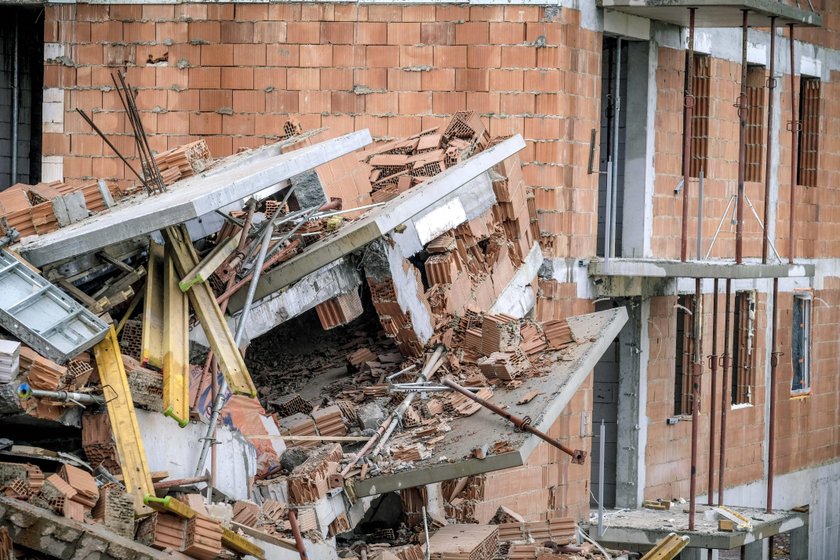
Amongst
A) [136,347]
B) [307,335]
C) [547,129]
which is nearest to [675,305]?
[547,129]

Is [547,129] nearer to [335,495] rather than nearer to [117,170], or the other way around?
[117,170]

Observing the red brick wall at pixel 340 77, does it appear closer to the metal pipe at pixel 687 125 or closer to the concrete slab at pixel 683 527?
the metal pipe at pixel 687 125

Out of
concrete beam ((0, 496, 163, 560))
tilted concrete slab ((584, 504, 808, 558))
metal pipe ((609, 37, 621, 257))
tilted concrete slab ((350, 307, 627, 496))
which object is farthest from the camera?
metal pipe ((609, 37, 621, 257))

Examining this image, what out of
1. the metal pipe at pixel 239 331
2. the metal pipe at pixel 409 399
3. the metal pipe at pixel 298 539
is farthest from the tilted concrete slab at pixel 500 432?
the metal pipe at pixel 239 331

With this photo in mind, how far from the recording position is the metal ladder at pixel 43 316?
27.6ft

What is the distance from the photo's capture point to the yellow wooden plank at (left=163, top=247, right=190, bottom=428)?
8.80m

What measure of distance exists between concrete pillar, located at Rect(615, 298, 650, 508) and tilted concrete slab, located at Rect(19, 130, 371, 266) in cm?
615

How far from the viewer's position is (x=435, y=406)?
34.6 ft

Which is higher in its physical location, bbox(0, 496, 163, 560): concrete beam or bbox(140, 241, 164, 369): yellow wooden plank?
bbox(140, 241, 164, 369): yellow wooden plank

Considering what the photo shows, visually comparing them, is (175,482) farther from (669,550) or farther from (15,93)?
(15,93)

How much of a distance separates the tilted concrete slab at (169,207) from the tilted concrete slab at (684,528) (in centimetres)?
587

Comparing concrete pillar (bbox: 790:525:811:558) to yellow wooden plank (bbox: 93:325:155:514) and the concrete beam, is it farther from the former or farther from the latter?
the concrete beam

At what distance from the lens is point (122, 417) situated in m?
8.63

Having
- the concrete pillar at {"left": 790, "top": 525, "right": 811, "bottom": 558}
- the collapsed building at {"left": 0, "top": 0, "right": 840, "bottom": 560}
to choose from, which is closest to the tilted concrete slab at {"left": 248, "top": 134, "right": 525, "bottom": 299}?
the collapsed building at {"left": 0, "top": 0, "right": 840, "bottom": 560}
